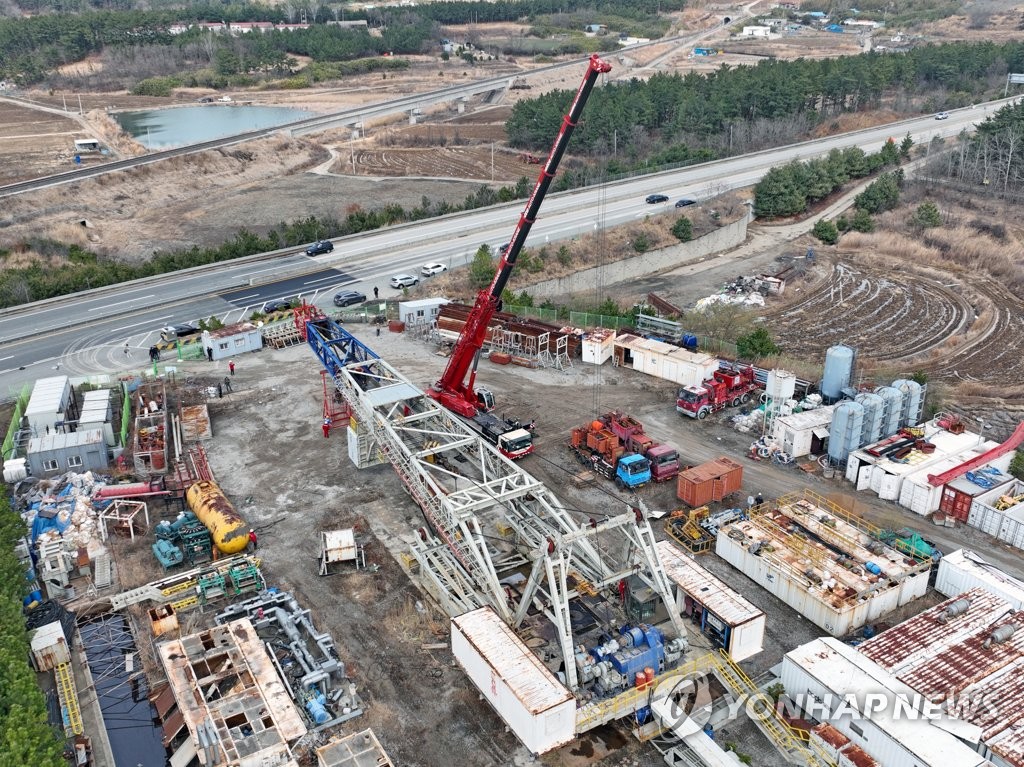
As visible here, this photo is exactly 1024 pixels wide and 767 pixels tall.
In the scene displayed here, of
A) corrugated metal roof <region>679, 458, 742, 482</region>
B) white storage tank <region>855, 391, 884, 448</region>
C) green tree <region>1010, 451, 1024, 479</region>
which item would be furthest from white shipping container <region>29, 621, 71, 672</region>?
green tree <region>1010, 451, 1024, 479</region>

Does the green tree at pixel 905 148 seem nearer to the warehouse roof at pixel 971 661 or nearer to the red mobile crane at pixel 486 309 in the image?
the red mobile crane at pixel 486 309

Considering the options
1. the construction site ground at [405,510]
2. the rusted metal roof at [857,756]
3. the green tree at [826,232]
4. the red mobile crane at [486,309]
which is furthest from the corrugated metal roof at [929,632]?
the green tree at [826,232]

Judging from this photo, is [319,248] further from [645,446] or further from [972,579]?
[972,579]

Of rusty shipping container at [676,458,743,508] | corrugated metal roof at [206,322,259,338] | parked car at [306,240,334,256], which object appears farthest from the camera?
parked car at [306,240,334,256]

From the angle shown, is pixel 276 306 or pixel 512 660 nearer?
pixel 512 660

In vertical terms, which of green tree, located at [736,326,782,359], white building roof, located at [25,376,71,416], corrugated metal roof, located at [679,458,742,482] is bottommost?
corrugated metal roof, located at [679,458,742,482]

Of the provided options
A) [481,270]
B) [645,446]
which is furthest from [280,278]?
[645,446]

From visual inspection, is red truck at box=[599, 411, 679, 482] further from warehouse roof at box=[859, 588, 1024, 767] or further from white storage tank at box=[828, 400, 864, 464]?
warehouse roof at box=[859, 588, 1024, 767]
